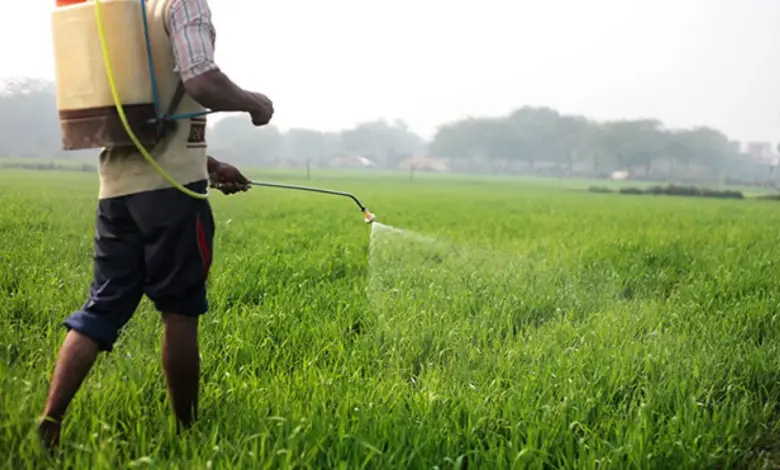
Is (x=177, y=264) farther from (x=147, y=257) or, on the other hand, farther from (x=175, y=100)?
(x=175, y=100)

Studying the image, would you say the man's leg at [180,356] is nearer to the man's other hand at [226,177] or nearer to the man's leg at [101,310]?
the man's leg at [101,310]

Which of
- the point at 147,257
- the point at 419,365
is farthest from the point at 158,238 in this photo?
the point at 419,365

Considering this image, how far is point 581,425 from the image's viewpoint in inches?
89.5

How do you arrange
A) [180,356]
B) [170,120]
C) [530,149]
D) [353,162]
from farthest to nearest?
1. [530,149]
2. [353,162]
3. [180,356]
4. [170,120]

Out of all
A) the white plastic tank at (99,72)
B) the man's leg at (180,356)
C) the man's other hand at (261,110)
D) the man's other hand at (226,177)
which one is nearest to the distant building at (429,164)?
the man's other hand at (226,177)

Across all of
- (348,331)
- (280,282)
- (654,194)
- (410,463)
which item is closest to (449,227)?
(280,282)

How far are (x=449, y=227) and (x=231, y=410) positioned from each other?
7.35 meters

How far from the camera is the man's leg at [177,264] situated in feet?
6.19

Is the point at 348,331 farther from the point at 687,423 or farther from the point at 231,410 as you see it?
the point at 687,423

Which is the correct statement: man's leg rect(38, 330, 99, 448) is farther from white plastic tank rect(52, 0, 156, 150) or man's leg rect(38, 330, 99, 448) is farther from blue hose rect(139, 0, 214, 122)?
blue hose rect(139, 0, 214, 122)

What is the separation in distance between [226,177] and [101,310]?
2.16 feet

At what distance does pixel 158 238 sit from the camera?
74.6 inches

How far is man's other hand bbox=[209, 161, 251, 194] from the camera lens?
2.29 meters

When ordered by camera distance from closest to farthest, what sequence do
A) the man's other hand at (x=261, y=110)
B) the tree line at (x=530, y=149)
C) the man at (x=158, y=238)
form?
the man at (x=158, y=238), the man's other hand at (x=261, y=110), the tree line at (x=530, y=149)
